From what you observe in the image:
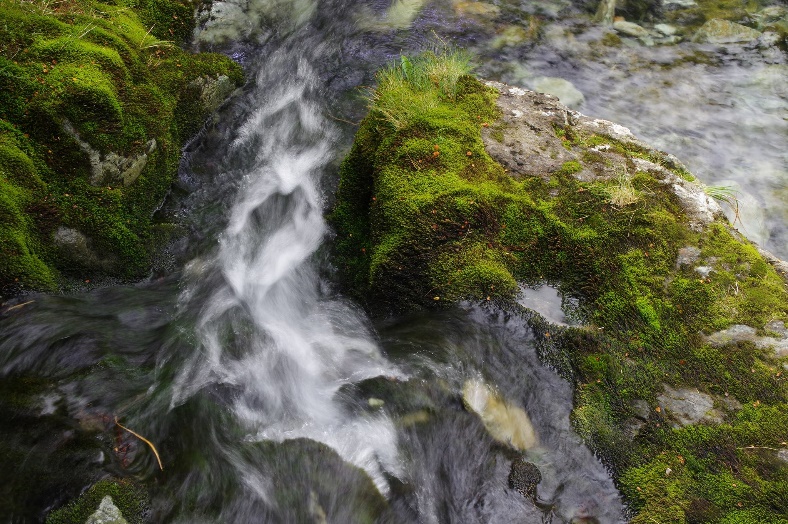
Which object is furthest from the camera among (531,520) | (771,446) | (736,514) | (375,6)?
(375,6)

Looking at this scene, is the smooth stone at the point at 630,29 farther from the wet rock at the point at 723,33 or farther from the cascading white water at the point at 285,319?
the cascading white water at the point at 285,319

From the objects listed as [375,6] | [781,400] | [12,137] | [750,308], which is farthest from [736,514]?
[375,6]

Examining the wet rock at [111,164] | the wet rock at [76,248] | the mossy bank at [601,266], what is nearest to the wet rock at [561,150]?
the mossy bank at [601,266]

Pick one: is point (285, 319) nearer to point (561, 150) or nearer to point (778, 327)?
point (561, 150)

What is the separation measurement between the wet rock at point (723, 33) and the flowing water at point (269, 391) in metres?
4.90

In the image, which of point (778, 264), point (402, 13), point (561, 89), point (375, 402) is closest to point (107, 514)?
point (375, 402)

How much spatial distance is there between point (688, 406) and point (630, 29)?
8.58m

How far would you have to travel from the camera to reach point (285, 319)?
17.7ft

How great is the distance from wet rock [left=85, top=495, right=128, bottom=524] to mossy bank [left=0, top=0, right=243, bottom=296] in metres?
2.12

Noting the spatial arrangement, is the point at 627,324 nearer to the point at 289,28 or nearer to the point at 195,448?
the point at 195,448

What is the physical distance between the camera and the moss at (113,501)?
3.75 m

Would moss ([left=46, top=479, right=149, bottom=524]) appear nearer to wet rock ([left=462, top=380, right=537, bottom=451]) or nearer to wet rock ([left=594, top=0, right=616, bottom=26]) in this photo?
wet rock ([left=462, top=380, right=537, bottom=451])

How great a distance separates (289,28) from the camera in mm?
8797

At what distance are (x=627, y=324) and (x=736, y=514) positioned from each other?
1475mm
